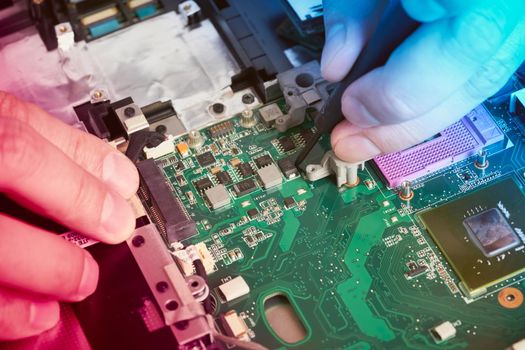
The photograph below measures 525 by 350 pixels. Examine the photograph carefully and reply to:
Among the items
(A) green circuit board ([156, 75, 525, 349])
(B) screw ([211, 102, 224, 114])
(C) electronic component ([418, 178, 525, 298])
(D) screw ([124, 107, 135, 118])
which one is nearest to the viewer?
(A) green circuit board ([156, 75, 525, 349])

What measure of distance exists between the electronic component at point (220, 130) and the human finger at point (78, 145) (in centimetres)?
83

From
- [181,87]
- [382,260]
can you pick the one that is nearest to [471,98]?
[382,260]

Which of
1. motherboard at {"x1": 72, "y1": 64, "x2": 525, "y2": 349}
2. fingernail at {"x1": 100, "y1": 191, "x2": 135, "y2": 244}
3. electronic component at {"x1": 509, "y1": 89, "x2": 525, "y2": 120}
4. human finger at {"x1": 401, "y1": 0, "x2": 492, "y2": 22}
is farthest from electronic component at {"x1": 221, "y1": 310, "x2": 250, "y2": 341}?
electronic component at {"x1": 509, "y1": 89, "x2": 525, "y2": 120}

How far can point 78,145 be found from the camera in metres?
4.37

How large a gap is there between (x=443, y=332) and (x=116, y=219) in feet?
5.98

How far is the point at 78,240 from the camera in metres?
4.36

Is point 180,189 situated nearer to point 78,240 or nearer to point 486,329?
point 78,240

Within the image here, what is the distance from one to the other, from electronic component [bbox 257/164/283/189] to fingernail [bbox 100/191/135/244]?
938 mm

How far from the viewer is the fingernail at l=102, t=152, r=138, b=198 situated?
14.6 ft

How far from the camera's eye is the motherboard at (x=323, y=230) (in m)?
4.48

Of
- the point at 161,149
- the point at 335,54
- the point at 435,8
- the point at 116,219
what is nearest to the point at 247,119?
the point at 161,149

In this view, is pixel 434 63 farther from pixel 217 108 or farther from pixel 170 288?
pixel 170 288

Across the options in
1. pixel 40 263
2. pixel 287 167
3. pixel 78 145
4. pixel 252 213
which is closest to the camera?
pixel 40 263

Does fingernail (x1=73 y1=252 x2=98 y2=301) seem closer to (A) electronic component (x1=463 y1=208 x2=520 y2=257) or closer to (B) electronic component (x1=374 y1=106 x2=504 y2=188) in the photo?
(B) electronic component (x1=374 y1=106 x2=504 y2=188)
